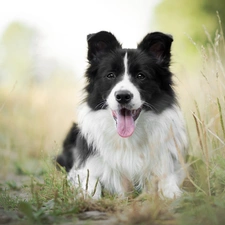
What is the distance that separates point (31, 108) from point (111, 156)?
3973mm

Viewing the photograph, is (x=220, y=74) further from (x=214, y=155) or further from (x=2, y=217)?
(x=2, y=217)

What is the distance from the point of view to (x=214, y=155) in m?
4.65

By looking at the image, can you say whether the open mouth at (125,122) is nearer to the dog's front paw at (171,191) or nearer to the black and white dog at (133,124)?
the black and white dog at (133,124)

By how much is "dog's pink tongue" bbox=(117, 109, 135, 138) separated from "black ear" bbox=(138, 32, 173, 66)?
0.80 metres

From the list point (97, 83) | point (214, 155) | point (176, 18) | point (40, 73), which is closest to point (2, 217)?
point (97, 83)

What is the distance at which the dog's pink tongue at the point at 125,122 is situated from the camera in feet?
14.1

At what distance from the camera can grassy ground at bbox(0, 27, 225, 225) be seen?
9.77 ft

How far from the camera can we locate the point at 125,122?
170 inches

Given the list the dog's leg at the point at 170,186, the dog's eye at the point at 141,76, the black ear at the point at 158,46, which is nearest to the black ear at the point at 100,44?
the black ear at the point at 158,46

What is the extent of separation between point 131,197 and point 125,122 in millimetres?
755

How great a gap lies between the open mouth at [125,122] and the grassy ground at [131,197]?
2.05 feet

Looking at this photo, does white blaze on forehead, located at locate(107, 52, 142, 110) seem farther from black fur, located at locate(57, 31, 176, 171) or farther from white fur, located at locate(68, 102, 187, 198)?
white fur, located at locate(68, 102, 187, 198)

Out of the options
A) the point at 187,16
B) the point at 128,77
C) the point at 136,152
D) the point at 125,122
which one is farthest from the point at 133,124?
the point at 187,16

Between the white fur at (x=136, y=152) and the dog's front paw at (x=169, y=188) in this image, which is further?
the white fur at (x=136, y=152)
